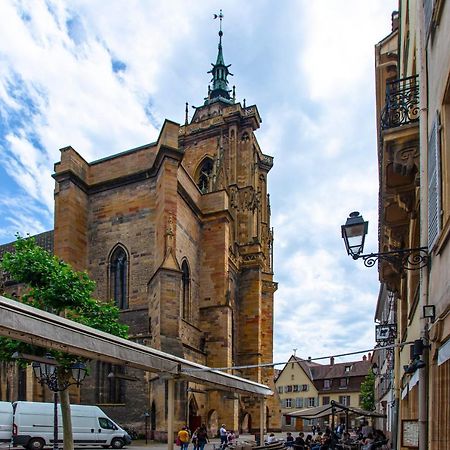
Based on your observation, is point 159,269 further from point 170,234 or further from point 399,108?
point 399,108

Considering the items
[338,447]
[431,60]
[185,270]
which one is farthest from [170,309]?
[431,60]

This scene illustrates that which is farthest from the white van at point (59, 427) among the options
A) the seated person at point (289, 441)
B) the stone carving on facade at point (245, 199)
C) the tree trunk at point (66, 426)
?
the stone carving on facade at point (245, 199)

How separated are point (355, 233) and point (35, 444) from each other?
1935cm

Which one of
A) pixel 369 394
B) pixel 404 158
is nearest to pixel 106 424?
pixel 404 158

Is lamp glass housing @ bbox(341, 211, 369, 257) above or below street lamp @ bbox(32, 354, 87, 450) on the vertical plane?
above

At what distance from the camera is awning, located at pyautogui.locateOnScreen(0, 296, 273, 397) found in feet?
21.4

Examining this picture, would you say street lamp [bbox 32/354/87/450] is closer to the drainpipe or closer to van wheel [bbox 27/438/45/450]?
van wheel [bbox 27/438/45/450]

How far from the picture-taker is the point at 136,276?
28.8 metres

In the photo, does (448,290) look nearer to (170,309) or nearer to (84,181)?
(170,309)

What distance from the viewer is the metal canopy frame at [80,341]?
6527 mm

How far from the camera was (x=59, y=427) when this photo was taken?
23.4m

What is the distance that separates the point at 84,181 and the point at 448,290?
2793cm

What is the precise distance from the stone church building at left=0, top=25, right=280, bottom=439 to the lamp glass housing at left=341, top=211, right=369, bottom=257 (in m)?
16.9

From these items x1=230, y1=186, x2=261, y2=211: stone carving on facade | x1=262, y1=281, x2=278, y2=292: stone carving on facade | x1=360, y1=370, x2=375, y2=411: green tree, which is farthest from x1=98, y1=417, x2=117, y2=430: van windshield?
x1=360, y1=370, x2=375, y2=411: green tree
